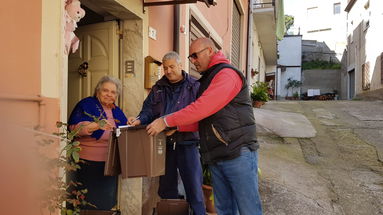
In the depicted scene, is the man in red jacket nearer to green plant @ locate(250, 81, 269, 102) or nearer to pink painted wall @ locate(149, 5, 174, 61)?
pink painted wall @ locate(149, 5, 174, 61)

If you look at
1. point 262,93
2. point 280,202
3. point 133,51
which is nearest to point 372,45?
point 262,93

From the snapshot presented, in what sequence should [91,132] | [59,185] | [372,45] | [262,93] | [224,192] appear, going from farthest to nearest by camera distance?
[372,45], [262,93], [91,132], [224,192], [59,185]

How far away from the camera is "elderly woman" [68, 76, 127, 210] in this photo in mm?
2773

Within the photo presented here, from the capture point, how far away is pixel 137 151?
94.8 inches

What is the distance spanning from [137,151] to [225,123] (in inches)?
28.4

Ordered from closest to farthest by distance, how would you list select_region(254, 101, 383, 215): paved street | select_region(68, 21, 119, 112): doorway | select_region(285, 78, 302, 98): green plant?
select_region(68, 21, 119, 112): doorway < select_region(254, 101, 383, 215): paved street < select_region(285, 78, 302, 98): green plant

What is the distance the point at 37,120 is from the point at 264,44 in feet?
55.5

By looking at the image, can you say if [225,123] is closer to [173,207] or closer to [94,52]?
[173,207]

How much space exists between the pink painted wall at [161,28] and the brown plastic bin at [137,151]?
159 centimetres

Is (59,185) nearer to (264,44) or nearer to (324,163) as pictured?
(324,163)

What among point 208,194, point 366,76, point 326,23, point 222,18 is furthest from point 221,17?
point 326,23

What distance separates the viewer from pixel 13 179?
68.4 inches

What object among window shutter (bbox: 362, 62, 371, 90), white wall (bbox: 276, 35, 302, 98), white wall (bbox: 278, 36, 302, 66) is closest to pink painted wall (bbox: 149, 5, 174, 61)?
window shutter (bbox: 362, 62, 371, 90)

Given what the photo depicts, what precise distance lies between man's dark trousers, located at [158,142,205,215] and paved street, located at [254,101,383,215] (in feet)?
3.91
